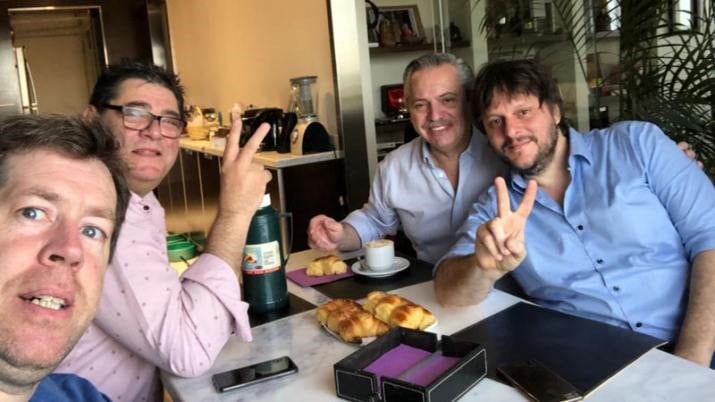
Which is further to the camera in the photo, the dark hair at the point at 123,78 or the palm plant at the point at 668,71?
the palm plant at the point at 668,71

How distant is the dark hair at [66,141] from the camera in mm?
1040

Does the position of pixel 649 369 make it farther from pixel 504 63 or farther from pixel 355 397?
pixel 504 63

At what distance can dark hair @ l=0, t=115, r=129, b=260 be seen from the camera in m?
1.04

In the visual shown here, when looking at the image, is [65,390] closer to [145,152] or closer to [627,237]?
[145,152]

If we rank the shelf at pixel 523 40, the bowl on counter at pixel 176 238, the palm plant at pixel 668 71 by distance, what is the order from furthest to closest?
the bowl on counter at pixel 176 238
the shelf at pixel 523 40
the palm plant at pixel 668 71

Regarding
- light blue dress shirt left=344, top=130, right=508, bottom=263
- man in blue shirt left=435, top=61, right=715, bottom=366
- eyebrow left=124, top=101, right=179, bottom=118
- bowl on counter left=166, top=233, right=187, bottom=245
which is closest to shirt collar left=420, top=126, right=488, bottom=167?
light blue dress shirt left=344, top=130, right=508, bottom=263

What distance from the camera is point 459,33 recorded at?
3.49 metres

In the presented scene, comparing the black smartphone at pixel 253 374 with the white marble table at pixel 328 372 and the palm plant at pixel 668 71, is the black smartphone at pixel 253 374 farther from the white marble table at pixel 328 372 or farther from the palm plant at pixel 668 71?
the palm plant at pixel 668 71

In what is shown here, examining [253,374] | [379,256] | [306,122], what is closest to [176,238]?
[306,122]

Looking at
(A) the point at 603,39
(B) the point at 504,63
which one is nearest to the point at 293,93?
(A) the point at 603,39

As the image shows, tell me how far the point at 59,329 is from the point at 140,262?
37 centimetres

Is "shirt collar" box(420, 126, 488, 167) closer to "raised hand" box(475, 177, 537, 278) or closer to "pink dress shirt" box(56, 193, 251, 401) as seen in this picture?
"raised hand" box(475, 177, 537, 278)

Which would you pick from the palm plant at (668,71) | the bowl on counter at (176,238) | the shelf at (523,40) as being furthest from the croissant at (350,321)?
the bowl on counter at (176,238)

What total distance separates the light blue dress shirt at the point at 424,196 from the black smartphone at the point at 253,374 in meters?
0.87
